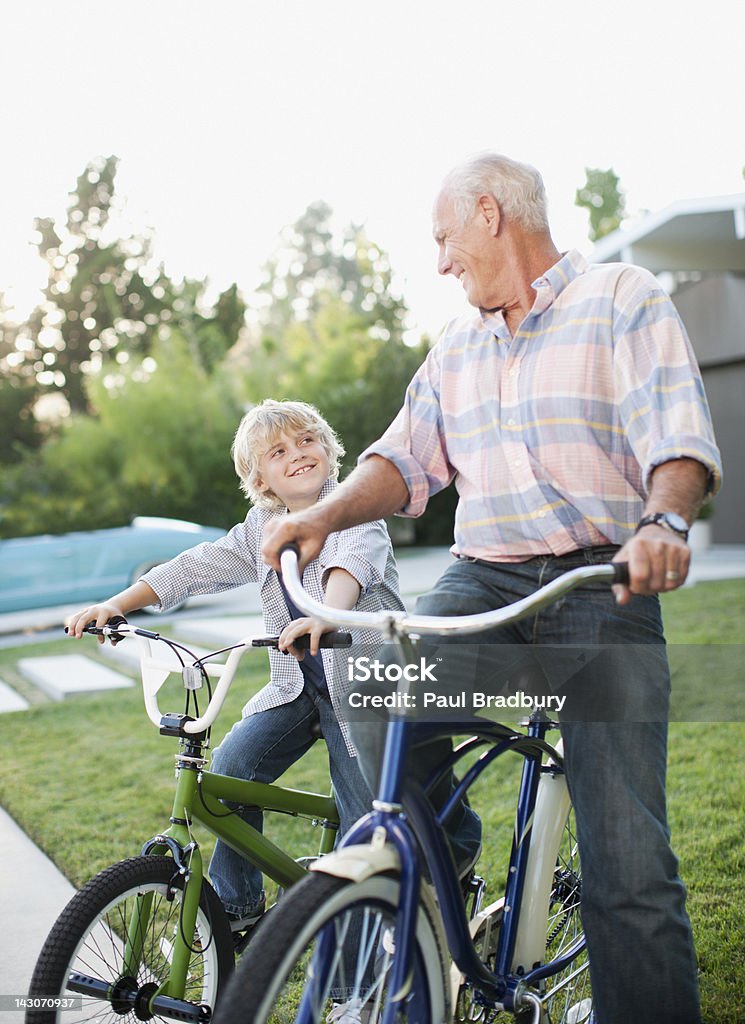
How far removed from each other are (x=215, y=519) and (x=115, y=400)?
2465 mm

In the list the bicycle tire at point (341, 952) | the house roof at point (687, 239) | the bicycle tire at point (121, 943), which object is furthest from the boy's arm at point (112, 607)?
the house roof at point (687, 239)

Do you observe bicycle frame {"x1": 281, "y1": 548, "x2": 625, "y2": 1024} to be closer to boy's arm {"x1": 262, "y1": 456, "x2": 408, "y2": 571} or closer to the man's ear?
boy's arm {"x1": 262, "y1": 456, "x2": 408, "y2": 571}

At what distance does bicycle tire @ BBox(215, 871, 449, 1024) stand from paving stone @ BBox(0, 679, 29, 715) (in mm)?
5117

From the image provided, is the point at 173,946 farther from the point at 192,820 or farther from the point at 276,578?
the point at 276,578

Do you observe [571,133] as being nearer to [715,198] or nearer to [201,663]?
[715,198]

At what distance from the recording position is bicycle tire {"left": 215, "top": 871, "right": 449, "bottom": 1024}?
1.36 m

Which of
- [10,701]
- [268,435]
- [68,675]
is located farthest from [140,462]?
[268,435]

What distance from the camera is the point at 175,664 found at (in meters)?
2.20

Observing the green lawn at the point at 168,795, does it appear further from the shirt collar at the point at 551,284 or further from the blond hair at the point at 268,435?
the blond hair at the point at 268,435

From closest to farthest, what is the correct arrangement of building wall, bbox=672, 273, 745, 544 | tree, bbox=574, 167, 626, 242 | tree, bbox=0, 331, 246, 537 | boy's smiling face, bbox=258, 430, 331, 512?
boy's smiling face, bbox=258, 430, 331, 512, building wall, bbox=672, 273, 745, 544, tree, bbox=0, 331, 246, 537, tree, bbox=574, 167, 626, 242

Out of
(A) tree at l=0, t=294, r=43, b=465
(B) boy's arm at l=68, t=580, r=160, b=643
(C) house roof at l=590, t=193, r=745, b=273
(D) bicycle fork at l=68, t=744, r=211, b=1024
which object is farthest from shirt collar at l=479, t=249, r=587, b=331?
(A) tree at l=0, t=294, r=43, b=465

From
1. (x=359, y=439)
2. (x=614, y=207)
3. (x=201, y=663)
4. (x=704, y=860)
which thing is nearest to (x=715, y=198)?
(x=359, y=439)

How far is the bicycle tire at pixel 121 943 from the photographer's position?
6.21ft

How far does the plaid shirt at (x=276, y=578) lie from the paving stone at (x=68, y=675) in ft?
14.9
